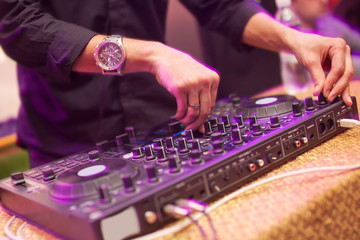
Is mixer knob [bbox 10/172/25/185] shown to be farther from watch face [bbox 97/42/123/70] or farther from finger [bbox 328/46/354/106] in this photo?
finger [bbox 328/46/354/106]

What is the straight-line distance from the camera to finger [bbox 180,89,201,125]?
2.75ft

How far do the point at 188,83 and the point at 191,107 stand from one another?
0.19ft

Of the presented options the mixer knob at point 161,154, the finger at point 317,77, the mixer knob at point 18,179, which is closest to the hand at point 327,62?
the finger at point 317,77

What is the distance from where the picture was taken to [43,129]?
1.29m

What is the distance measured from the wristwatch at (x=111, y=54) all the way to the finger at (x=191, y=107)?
191mm

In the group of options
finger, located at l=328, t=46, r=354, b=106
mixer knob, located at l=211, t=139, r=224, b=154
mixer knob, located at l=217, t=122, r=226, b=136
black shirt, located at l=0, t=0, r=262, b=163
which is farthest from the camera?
black shirt, located at l=0, t=0, r=262, b=163

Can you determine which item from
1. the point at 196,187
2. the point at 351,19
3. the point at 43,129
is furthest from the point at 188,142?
the point at 351,19

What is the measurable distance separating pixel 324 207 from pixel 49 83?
2.93 ft

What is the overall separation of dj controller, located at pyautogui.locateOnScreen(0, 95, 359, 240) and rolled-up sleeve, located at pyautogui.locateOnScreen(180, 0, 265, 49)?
1.52 feet

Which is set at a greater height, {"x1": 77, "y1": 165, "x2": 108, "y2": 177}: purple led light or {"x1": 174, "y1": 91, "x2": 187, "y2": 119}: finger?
{"x1": 174, "y1": 91, "x2": 187, "y2": 119}: finger

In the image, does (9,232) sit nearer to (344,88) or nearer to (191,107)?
(191,107)

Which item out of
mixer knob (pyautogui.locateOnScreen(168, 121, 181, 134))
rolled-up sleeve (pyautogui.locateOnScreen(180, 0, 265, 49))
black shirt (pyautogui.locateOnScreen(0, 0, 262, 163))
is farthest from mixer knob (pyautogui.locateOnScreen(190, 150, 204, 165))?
rolled-up sleeve (pyautogui.locateOnScreen(180, 0, 265, 49))

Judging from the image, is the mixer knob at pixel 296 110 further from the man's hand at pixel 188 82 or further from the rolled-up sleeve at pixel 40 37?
the rolled-up sleeve at pixel 40 37

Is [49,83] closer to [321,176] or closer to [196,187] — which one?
[196,187]
